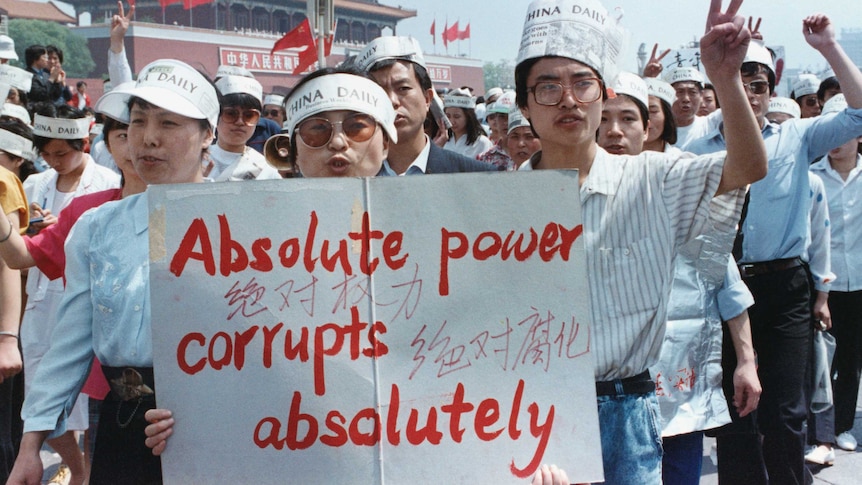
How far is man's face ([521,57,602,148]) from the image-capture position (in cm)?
215

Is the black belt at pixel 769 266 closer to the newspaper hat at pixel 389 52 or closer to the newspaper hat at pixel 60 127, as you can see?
the newspaper hat at pixel 389 52

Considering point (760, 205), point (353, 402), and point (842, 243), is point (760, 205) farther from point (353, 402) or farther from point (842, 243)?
point (353, 402)

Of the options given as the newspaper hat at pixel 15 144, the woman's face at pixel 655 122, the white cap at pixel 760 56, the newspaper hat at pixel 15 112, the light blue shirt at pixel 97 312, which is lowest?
the light blue shirt at pixel 97 312

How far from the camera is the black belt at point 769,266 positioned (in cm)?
408

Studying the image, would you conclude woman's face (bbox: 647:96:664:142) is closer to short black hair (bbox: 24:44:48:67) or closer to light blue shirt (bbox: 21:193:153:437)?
light blue shirt (bbox: 21:193:153:437)

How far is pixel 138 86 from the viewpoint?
2.37 m

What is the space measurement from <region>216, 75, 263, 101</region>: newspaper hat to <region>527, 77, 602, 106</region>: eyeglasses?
317 centimetres

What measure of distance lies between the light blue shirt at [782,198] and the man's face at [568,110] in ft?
6.83

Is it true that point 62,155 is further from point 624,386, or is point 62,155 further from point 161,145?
point 624,386

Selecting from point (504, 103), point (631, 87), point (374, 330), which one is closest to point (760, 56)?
point (631, 87)

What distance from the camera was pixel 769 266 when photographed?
161 inches

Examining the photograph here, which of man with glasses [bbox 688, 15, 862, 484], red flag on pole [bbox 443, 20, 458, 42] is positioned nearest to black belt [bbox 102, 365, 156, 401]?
man with glasses [bbox 688, 15, 862, 484]

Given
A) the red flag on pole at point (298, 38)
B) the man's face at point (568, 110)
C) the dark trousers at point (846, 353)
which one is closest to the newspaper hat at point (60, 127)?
the man's face at point (568, 110)

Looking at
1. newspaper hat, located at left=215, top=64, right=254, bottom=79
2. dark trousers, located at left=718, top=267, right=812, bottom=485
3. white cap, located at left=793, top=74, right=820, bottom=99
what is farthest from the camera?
white cap, located at left=793, top=74, right=820, bottom=99
